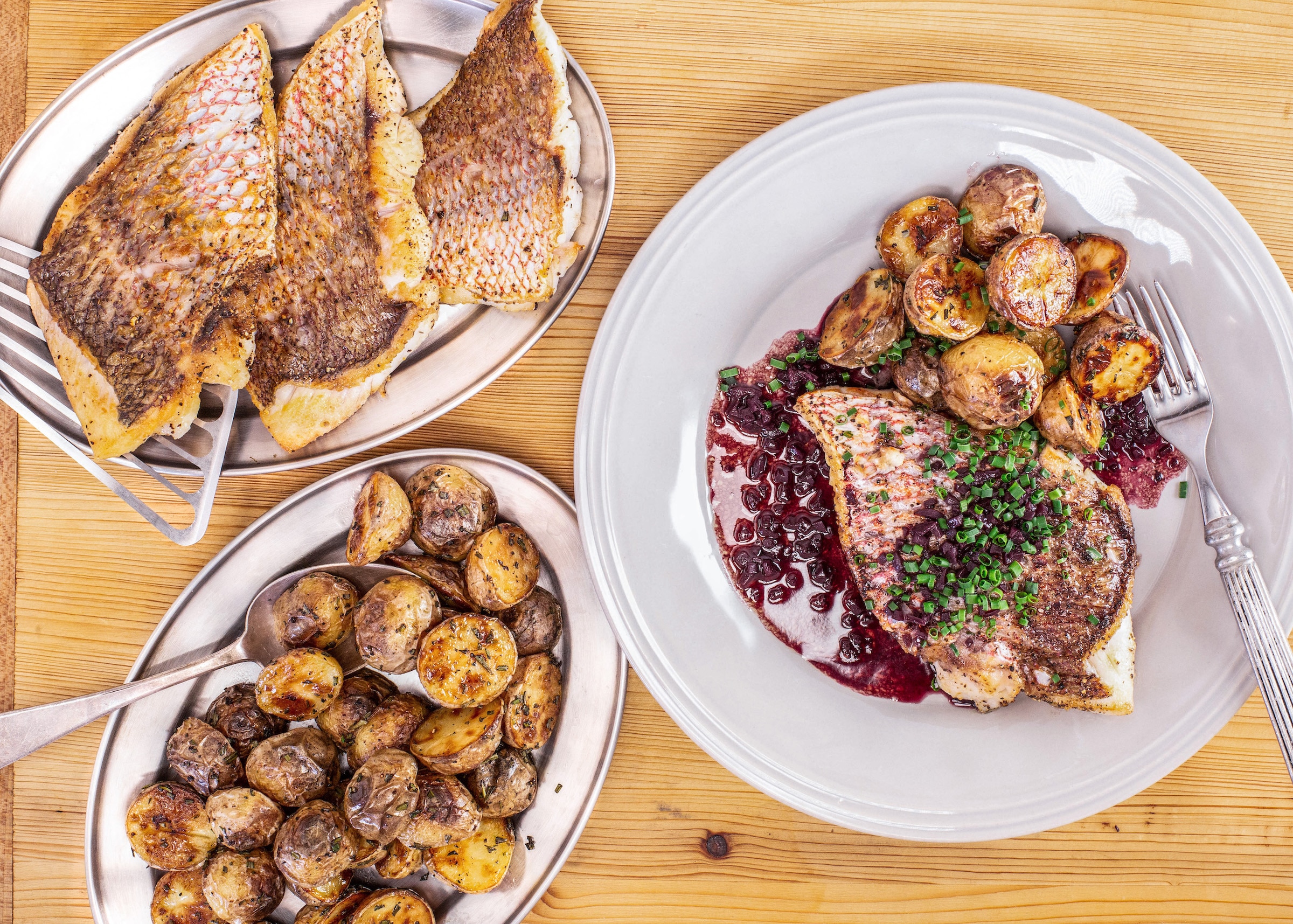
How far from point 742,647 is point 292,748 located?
1.47 meters

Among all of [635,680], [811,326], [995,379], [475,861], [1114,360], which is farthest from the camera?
[635,680]

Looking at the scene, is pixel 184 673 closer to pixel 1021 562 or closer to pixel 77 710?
pixel 77 710

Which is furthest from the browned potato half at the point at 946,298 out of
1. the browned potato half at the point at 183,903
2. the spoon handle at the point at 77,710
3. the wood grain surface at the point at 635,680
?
the browned potato half at the point at 183,903

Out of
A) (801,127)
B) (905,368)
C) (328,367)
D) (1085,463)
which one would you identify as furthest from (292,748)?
(1085,463)

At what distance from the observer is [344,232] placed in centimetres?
212

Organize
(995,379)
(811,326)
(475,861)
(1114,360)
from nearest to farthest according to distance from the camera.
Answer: (995,379), (1114,360), (475,861), (811,326)

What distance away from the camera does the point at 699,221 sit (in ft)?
7.25

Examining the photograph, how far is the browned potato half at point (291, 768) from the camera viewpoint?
214 centimetres

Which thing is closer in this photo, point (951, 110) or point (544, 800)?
point (951, 110)

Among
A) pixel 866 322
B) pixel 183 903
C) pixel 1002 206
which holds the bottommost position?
pixel 183 903

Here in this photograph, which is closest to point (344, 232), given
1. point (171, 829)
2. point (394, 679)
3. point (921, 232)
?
point (394, 679)

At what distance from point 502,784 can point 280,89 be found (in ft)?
7.76

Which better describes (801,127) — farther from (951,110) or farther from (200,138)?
(200,138)

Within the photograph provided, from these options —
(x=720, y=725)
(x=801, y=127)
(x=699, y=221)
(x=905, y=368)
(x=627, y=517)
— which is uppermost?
(x=801, y=127)
